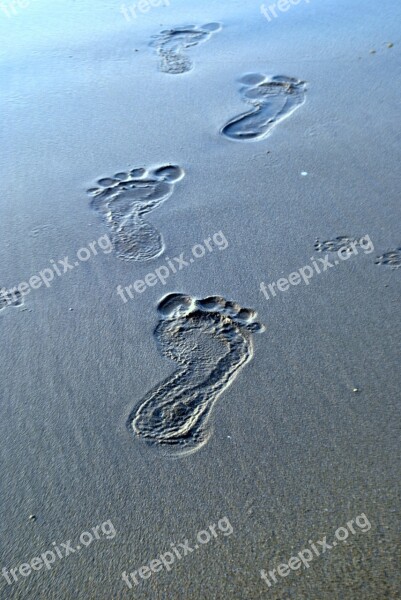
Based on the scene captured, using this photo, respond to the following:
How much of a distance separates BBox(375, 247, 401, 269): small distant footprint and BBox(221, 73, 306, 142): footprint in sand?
1.43 m

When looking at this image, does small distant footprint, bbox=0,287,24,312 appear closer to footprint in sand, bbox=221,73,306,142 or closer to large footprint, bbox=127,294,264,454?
large footprint, bbox=127,294,264,454

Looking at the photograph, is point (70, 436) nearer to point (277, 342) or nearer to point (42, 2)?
point (277, 342)

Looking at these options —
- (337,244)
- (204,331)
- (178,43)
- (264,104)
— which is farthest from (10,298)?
(178,43)

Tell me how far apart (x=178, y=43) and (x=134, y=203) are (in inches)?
99.3

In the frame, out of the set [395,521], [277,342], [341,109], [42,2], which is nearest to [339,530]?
[395,521]

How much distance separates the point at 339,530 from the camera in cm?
221

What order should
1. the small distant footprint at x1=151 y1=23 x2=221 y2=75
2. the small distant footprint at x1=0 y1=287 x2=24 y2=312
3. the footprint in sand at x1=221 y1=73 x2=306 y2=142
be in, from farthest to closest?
the small distant footprint at x1=151 y1=23 x2=221 y2=75
the footprint in sand at x1=221 y1=73 x2=306 y2=142
the small distant footprint at x1=0 y1=287 x2=24 y2=312

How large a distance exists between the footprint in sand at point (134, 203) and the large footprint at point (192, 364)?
0.49 metres

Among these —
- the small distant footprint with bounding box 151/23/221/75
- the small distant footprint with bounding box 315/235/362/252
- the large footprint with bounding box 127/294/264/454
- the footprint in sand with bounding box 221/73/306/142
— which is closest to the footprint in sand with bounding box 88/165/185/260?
the large footprint with bounding box 127/294/264/454

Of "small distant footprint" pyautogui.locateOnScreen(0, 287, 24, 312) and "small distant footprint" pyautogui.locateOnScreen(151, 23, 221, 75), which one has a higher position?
"small distant footprint" pyautogui.locateOnScreen(151, 23, 221, 75)

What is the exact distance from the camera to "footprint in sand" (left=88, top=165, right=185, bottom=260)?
3.63 metres

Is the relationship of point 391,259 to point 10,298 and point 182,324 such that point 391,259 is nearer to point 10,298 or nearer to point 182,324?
point 182,324

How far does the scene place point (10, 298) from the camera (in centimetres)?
335

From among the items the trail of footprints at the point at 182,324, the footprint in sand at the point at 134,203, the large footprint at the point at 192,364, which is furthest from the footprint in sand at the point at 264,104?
the large footprint at the point at 192,364
